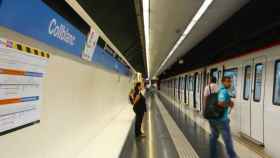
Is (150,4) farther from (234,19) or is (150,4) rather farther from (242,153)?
(242,153)

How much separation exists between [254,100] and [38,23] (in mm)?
5387

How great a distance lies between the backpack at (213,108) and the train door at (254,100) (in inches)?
55.9

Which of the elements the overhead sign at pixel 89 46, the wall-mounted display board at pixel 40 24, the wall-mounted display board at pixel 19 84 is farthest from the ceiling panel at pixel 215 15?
the wall-mounted display board at pixel 19 84

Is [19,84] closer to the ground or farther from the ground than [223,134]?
farther from the ground

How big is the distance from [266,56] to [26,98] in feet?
16.8

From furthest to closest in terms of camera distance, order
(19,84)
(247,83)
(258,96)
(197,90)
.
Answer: (197,90) < (247,83) < (258,96) < (19,84)

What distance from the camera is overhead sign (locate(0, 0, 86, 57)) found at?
253 cm

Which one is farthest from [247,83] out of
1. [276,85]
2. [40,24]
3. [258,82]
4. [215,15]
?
[40,24]

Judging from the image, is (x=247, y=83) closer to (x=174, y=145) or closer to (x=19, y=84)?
(x=174, y=145)

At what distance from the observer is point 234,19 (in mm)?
8578

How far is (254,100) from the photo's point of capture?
7254 mm

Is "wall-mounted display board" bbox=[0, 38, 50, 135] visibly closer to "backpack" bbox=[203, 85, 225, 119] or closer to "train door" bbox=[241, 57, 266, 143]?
"backpack" bbox=[203, 85, 225, 119]

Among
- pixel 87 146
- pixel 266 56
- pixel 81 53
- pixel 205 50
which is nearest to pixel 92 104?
pixel 87 146

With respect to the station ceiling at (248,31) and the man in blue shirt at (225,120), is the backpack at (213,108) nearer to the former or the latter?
the man in blue shirt at (225,120)
